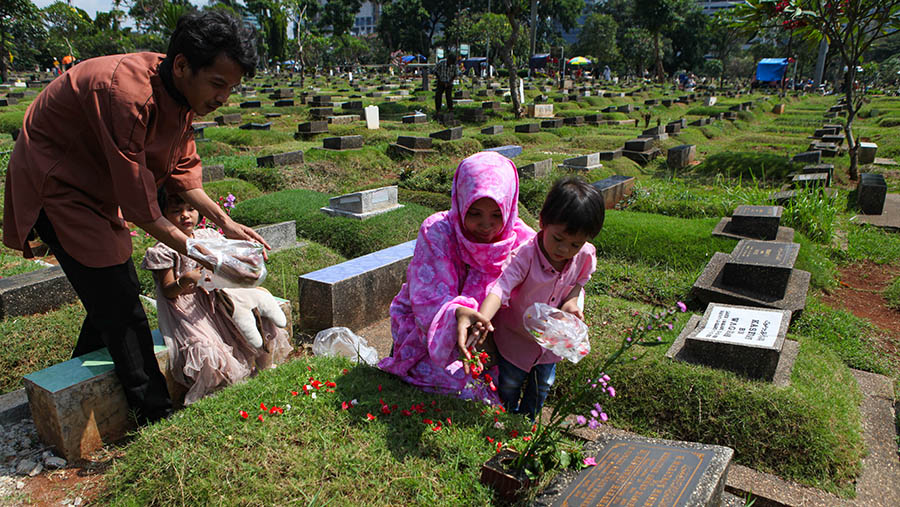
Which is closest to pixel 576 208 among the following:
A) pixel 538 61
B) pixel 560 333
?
pixel 560 333

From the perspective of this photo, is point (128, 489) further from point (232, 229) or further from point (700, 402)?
point (700, 402)

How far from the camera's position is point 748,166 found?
10234mm

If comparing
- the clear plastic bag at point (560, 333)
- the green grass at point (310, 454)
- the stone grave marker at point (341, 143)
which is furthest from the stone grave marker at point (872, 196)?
the stone grave marker at point (341, 143)

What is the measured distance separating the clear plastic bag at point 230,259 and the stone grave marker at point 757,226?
5.10 m

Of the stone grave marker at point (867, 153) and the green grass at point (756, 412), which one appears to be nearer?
the green grass at point (756, 412)

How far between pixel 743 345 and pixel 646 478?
174 cm

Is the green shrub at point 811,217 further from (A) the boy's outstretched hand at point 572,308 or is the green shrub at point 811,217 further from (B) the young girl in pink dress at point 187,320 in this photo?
(B) the young girl in pink dress at point 187,320

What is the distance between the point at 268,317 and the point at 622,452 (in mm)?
1997

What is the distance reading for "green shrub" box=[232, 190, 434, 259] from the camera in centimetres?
578

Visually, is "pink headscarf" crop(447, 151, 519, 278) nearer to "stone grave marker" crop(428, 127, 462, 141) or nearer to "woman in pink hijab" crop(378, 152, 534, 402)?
"woman in pink hijab" crop(378, 152, 534, 402)

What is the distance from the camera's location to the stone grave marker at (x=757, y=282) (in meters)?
4.34

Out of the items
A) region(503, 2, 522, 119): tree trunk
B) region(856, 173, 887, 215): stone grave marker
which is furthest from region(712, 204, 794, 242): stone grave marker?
region(503, 2, 522, 119): tree trunk

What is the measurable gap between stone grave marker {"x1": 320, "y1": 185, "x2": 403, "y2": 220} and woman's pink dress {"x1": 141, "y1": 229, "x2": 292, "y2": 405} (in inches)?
134

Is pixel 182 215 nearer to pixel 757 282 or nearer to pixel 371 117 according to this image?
pixel 757 282
